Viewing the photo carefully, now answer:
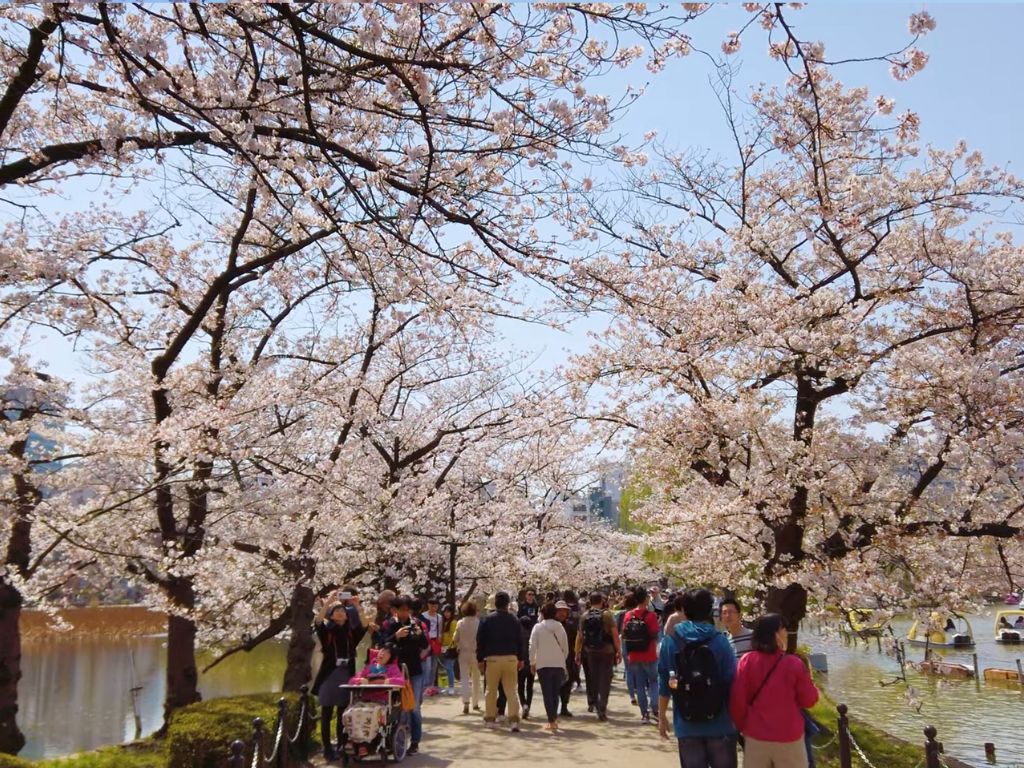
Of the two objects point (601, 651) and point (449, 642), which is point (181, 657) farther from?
point (601, 651)

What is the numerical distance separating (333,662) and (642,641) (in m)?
4.03

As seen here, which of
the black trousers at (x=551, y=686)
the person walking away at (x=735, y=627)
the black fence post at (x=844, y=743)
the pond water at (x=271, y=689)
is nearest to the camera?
the black fence post at (x=844, y=743)

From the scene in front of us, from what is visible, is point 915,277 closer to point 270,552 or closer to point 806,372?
point 806,372

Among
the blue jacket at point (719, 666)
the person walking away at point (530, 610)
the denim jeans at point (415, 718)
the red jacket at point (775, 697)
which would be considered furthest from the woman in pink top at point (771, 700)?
the person walking away at point (530, 610)

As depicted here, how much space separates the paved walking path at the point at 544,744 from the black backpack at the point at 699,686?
289 cm

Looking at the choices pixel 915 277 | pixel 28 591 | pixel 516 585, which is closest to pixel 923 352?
pixel 915 277

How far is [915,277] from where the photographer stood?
34.4 feet

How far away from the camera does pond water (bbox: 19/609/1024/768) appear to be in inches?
632

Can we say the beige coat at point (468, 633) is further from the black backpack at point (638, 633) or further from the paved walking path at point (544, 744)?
the black backpack at point (638, 633)

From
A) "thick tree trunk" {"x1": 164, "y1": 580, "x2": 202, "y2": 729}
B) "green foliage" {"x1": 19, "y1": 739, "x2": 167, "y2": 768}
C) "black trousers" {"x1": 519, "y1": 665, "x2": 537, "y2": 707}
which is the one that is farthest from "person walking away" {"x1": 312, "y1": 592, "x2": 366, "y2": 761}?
"black trousers" {"x1": 519, "y1": 665, "x2": 537, "y2": 707}

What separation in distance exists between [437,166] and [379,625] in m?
5.15

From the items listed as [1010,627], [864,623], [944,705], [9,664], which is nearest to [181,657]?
[9,664]

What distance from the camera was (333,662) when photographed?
8414mm

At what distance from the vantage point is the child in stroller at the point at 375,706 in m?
7.62
